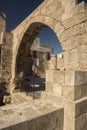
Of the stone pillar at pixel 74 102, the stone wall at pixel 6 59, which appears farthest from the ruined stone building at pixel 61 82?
the stone wall at pixel 6 59

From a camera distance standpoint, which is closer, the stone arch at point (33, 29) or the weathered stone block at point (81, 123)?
the weathered stone block at point (81, 123)

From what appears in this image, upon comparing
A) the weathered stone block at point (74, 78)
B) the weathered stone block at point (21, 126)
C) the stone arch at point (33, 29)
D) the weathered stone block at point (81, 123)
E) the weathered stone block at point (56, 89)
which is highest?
the stone arch at point (33, 29)

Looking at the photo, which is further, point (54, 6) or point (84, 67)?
point (54, 6)

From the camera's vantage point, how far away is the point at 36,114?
169 centimetres

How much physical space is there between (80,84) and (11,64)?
572cm

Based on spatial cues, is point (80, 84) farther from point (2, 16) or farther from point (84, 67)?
point (2, 16)

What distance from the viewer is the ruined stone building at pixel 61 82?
169 centimetres

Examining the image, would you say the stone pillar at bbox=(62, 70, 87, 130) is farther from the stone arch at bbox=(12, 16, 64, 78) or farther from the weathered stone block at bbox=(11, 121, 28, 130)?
the stone arch at bbox=(12, 16, 64, 78)

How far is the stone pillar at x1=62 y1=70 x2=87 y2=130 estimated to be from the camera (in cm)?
187

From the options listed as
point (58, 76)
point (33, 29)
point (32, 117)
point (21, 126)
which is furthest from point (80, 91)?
point (33, 29)

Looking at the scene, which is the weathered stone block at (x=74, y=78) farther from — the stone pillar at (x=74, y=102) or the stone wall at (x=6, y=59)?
the stone wall at (x=6, y=59)

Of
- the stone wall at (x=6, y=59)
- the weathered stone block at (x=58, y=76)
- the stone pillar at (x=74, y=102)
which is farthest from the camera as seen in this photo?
the stone wall at (x=6, y=59)

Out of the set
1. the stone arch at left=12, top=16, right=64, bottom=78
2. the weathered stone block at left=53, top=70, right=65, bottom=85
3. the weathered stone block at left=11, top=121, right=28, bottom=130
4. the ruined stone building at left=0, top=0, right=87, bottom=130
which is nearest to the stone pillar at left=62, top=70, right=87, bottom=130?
the ruined stone building at left=0, top=0, right=87, bottom=130

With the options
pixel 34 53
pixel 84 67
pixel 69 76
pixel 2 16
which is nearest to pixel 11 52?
pixel 84 67
